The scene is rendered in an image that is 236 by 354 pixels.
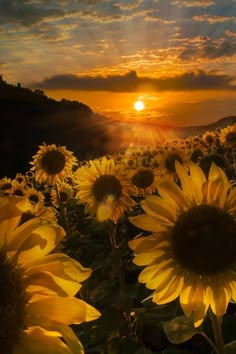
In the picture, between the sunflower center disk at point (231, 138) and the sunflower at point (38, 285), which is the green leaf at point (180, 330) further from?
the sunflower center disk at point (231, 138)

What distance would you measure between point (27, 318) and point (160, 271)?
1.25 m

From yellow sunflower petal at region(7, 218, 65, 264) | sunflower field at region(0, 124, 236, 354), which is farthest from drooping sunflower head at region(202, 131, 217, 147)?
yellow sunflower petal at region(7, 218, 65, 264)

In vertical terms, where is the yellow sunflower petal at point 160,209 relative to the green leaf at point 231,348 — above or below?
above

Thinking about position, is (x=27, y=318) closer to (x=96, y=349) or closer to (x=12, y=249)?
(x=12, y=249)

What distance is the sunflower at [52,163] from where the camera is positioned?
1037 cm

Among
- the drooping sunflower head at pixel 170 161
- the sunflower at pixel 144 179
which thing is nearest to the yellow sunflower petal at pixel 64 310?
the sunflower at pixel 144 179

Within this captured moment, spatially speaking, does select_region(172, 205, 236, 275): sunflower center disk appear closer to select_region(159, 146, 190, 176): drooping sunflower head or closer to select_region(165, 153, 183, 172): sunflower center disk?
select_region(159, 146, 190, 176): drooping sunflower head

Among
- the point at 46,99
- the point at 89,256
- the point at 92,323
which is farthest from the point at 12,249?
the point at 46,99

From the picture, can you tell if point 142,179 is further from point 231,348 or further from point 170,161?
point 231,348

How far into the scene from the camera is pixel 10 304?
5.74ft

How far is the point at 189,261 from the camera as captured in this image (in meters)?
2.89

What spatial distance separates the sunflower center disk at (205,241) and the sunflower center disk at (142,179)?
21.4ft

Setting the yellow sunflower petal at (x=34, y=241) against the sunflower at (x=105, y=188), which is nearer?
the yellow sunflower petal at (x=34, y=241)

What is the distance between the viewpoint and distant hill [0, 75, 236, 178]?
42.1 metres
